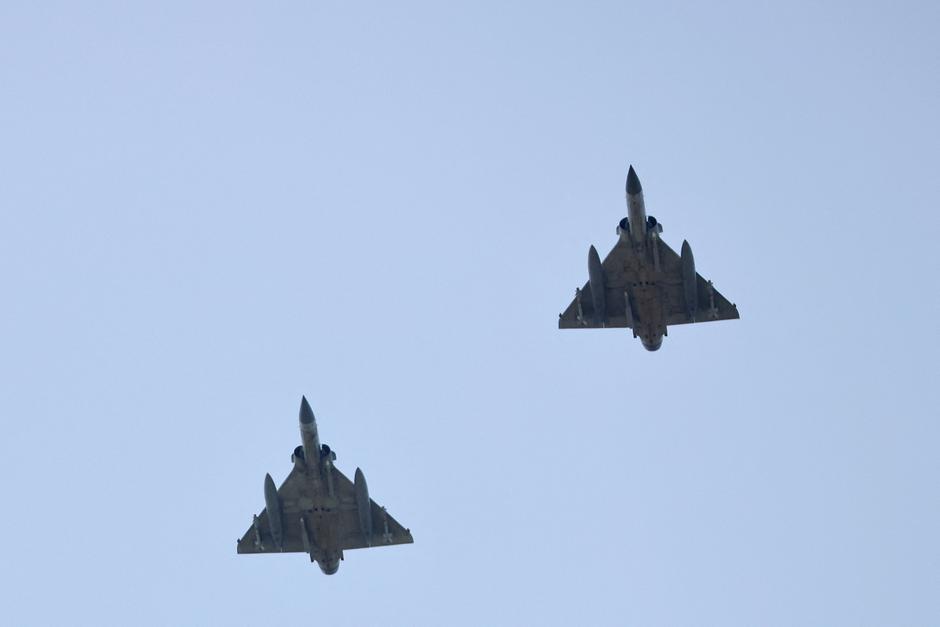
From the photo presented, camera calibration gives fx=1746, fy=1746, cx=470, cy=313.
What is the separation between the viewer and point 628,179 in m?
82.4


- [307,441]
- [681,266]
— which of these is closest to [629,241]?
[681,266]

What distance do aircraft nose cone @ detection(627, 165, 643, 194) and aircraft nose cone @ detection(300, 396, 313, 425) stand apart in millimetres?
18215

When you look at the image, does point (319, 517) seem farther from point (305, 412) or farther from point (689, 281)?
point (689, 281)

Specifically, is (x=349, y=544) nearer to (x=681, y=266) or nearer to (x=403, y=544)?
(x=403, y=544)

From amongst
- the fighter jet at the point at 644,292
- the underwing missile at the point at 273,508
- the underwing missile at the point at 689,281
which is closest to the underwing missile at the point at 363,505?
the underwing missile at the point at 273,508

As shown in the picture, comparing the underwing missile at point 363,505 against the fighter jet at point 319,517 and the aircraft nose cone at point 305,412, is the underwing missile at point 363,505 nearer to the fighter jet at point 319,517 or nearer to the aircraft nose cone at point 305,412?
the fighter jet at point 319,517

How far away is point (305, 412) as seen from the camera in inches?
3167

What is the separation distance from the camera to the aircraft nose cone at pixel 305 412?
80438mm

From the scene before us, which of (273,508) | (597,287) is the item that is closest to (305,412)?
(273,508)

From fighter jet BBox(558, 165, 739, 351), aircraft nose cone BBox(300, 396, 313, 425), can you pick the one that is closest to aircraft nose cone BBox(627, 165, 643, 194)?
fighter jet BBox(558, 165, 739, 351)

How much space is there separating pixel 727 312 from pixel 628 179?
33.7ft

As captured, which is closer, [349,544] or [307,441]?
[307,441]

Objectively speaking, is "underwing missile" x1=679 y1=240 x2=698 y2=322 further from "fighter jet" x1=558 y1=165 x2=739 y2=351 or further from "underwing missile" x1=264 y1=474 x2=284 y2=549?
"underwing missile" x1=264 y1=474 x2=284 y2=549

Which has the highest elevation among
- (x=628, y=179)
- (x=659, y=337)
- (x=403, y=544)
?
(x=628, y=179)
